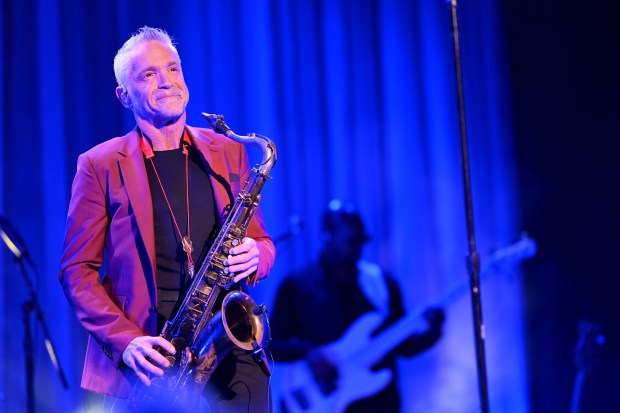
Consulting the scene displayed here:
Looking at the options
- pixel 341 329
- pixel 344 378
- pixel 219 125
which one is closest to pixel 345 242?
pixel 341 329

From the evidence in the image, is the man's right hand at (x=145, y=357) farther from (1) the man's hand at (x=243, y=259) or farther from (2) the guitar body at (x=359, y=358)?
(2) the guitar body at (x=359, y=358)

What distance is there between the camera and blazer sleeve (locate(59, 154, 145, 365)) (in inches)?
101

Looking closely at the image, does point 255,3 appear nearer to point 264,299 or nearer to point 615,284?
point 264,299

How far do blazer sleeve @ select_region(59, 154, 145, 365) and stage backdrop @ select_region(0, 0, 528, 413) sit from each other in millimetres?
2101

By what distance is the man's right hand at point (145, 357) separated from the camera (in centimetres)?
248

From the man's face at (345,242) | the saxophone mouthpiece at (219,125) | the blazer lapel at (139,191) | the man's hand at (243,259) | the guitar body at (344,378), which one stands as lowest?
the guitar body at (344,378)

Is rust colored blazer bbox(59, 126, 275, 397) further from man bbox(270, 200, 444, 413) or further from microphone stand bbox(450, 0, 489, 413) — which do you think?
man bbox(270, 200, 444, 413)

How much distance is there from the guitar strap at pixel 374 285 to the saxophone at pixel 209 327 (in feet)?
8.66

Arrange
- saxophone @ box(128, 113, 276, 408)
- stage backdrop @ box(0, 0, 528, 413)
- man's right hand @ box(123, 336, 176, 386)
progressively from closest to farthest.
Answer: man's right hand @ box(123, 336, 176, 386)
saxophone @ box(128, 113, 276, 408)
stage backdrop @ box(0, 0, 528, 413)

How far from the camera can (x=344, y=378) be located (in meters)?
5.17

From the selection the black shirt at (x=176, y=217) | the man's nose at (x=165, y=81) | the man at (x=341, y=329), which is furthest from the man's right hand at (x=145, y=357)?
the man at (x=341, y=329)

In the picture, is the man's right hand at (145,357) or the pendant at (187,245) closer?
the man's right hand at (145,357)

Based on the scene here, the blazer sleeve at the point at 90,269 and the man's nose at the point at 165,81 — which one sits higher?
the man's nose at the point at 165,81

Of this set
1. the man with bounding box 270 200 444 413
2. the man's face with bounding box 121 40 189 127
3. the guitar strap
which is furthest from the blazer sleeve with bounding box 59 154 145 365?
the guitar strap
